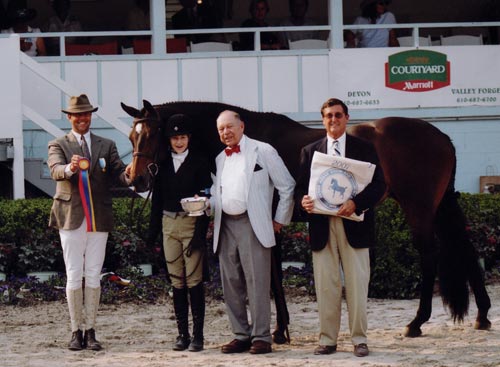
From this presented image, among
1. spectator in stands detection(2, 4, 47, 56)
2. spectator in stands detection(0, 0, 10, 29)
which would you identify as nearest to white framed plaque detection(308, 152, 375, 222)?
spectator in stands detection(2, 4, 47, 56)

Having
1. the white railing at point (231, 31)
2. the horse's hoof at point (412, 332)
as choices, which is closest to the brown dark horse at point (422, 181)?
the horse's hoof at point (412, 332)

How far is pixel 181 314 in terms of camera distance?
339 inches

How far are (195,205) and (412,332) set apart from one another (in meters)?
2.40

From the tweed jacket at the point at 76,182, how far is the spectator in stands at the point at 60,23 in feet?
28.2

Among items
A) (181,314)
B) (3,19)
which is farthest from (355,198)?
(3,19)

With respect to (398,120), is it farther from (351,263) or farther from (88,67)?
(88,67)

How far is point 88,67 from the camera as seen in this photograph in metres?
16.3

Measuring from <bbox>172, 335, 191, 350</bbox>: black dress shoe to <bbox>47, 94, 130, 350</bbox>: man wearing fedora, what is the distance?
67 centimetres

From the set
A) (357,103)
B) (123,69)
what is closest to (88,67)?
(123,69)

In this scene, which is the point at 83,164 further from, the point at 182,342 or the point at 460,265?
the point at 460,265

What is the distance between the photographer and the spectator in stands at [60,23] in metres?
17.2

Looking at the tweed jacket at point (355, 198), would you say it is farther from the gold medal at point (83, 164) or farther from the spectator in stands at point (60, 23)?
the spectator in stands at point (60, 23)

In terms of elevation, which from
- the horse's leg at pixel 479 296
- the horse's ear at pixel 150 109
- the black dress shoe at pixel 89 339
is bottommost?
the black dress shoe at pixel 89 339

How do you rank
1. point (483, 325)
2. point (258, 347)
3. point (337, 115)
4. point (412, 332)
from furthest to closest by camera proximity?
point (483, 325) → point (412, 332) → point (258, 347) → point (337, 115)
